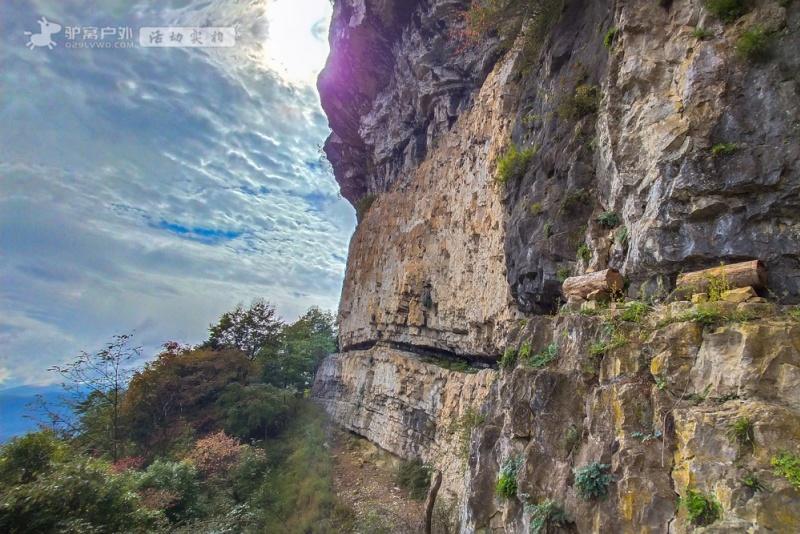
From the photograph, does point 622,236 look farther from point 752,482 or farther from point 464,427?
point 464,427

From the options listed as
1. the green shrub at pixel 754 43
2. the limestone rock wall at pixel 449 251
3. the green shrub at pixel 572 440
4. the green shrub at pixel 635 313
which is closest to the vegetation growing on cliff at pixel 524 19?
the limestone rock wall at pixel 449 251

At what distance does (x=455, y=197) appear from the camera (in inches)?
624

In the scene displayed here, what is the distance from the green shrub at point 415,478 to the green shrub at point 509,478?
7925mm

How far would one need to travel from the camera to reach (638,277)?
246 inches

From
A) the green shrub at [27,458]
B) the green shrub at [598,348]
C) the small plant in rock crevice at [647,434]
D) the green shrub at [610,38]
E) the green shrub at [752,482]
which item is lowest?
the green shrub at [27,458]

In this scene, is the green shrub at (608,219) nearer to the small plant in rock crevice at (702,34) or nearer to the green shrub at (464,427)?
the small plant in rock crevice at (702,34)

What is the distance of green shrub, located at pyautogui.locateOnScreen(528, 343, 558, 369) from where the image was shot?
6.43m

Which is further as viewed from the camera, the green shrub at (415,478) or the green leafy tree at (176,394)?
the green leafy tree at (176,394)

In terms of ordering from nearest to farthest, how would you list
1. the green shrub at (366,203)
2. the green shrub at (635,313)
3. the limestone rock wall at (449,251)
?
the green shrub at (635,313), the limestone rock wall at (449,251), the green shrub at (366,203)

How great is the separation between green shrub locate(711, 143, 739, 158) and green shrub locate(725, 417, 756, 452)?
3.52m

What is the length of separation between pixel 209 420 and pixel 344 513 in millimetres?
12536

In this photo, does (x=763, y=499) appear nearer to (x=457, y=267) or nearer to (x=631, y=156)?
(x=631, y=156)

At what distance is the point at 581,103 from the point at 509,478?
767 cm

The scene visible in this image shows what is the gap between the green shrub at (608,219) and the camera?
7.24 meters
